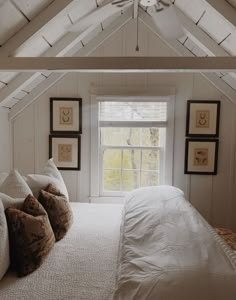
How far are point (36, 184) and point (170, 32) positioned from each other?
157cm

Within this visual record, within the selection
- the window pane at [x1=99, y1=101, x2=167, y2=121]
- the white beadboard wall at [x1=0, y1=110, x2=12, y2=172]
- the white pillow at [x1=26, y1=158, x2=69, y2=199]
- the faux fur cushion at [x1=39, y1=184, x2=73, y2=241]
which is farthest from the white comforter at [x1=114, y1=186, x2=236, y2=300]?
the white beadboard wall at [x1=0, y1=110, x2=12, y2=172]

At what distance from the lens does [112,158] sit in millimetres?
3070

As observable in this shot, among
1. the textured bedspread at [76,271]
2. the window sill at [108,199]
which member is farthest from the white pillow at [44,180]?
the window sill at [108,199]

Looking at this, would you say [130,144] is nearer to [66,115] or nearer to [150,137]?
[150,137]

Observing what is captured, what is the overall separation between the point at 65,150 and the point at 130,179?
0.86 meters

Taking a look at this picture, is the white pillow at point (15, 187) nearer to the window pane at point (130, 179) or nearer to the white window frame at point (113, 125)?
the white window frame at point (113, 125)

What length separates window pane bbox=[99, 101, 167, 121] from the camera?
292 cm

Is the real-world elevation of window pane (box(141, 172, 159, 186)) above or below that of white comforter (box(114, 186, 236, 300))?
above

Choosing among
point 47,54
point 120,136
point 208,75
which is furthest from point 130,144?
point 47,54

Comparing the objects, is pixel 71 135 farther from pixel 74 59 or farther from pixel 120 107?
pixel 74 59

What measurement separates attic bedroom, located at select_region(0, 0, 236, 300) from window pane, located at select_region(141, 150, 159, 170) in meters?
0.02

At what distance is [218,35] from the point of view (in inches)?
84.5

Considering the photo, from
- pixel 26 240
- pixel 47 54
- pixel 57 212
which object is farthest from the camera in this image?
pixel 47 54

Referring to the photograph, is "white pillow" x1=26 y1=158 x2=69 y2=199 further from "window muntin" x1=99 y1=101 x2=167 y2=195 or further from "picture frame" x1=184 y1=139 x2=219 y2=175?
"picture frame" x1=184 y1=139 x2=219 y2=175
